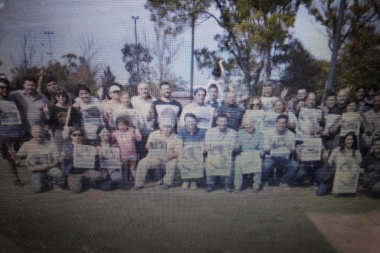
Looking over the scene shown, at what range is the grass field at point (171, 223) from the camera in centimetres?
149

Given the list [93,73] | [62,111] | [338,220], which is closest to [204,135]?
[93,73]

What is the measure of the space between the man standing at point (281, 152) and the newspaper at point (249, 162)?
0.06m

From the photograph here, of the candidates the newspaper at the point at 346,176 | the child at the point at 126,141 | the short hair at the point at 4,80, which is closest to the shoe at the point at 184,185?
the child at the point at 126,141

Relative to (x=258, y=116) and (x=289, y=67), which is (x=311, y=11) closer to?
(x=289, y=67)

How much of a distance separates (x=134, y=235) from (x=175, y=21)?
1385 millimetres

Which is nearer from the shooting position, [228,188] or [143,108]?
[143,108]

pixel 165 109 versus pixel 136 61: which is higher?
pixel 136 61

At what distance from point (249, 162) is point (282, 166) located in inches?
9.8

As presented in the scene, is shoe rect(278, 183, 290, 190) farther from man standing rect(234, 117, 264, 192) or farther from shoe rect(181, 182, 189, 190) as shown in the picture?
shoe rect(181, 182, 189, 190)

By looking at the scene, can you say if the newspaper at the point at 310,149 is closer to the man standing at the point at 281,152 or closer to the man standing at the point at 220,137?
the man standing at the point at 281,152

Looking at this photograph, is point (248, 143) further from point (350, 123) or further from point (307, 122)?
point (350, 123)

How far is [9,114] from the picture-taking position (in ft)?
4.99

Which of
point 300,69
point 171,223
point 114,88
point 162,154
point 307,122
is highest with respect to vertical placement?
point 300,69

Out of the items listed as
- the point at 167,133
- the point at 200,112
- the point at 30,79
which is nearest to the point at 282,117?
the point at 200,112
